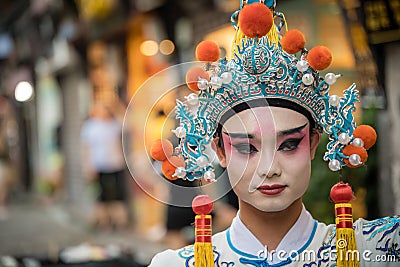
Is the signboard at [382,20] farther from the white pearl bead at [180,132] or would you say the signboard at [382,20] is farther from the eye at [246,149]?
the white pearl bead at [180,132]

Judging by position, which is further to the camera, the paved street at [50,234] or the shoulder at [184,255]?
the paved street at [50,234]

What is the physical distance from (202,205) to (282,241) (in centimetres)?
29

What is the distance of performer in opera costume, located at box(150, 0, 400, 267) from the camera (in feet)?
7.77

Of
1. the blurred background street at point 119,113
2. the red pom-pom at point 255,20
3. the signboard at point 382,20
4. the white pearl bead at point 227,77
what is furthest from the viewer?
the signboard at point 382,20

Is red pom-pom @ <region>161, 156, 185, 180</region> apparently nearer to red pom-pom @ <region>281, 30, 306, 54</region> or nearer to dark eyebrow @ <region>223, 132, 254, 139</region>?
dark eyebrow @ <region>223, 132, 254, 139</region>

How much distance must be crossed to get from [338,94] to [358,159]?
215 mm

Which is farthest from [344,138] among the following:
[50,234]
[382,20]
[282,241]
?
[50,234]

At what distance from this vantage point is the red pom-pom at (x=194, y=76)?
7.92 feet

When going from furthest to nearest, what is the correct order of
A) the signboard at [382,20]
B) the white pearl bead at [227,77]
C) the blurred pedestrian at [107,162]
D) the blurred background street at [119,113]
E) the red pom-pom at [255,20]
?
the blurred pedestrian at [107,162], the signboard at [382,20], the blurred background street at [119,113], the white pearl bead at [227,77], the red pom-pom at [255,20]

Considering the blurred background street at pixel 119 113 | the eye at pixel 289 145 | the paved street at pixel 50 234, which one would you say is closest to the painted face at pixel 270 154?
the eye at pixel 289 145

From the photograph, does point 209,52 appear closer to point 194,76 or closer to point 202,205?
point 194,76

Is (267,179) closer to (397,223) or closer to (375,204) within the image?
(397,223)

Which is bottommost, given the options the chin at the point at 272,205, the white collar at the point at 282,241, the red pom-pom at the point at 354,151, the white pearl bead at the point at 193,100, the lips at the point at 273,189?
the white collar at the point at 282,241

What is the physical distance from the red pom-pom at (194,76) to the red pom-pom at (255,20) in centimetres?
20
